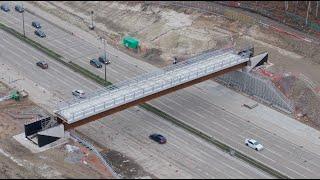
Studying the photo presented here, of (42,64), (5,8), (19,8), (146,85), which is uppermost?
(146,85)

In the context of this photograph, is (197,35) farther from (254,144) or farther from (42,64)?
(254,144)

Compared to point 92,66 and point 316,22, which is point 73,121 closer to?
point 92,66

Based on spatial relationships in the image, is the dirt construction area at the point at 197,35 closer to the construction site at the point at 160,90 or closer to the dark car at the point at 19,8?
the construction site at the point at 160,90

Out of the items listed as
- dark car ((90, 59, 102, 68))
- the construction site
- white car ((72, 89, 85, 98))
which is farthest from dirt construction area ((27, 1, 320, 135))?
white car ((72, 89, 85, 98))

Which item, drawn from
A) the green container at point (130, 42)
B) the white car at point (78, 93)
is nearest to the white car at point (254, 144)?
the white car at point (78, 93)

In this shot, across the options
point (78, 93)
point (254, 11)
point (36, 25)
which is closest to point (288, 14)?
point (254, 11)
